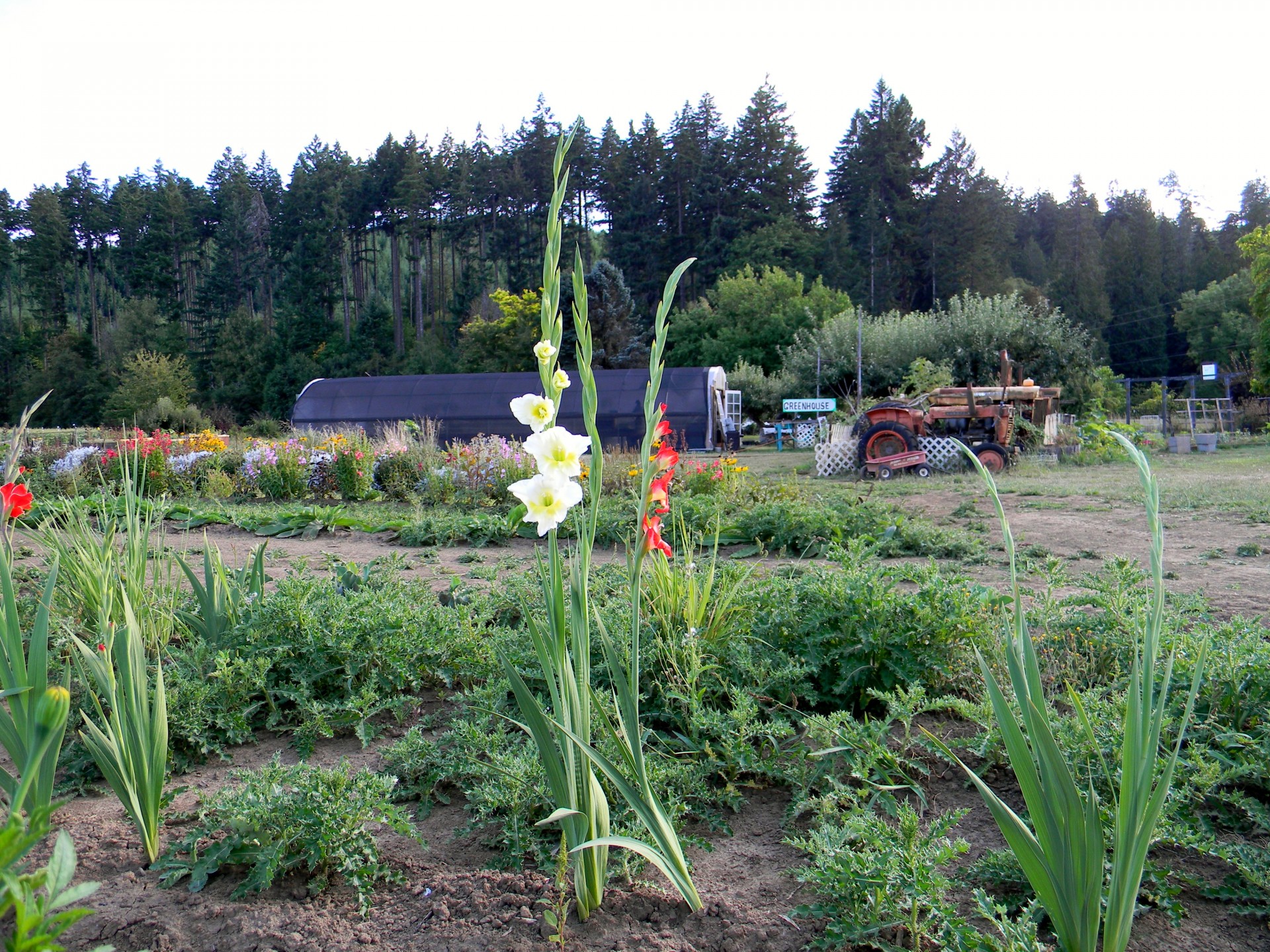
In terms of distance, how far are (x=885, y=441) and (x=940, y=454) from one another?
3.03 feet

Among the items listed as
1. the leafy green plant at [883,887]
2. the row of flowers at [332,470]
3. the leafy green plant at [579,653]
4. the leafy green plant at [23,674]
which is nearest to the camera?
the leafy green plant at [579,653]

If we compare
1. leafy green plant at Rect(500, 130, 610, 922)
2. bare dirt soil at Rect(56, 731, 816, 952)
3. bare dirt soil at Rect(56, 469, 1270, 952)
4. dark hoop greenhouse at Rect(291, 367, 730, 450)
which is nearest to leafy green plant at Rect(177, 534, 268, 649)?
bare dirt soil at Rect(56, 469, 1270, 952)

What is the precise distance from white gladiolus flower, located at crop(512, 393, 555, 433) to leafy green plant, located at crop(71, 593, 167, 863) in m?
0.88

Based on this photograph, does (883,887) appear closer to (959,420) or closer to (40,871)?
(40,871)

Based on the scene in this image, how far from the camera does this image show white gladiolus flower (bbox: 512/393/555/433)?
124 cm

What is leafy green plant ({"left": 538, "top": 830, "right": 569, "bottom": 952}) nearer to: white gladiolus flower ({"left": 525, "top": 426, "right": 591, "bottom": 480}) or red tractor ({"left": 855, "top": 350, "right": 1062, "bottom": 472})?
white gladiolus flower ({"left": 525, "top": 426, "right": 591, "bottom": 480})

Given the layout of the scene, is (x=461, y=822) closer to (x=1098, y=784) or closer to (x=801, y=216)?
(x=1098, y=784)

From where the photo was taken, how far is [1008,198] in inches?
1980

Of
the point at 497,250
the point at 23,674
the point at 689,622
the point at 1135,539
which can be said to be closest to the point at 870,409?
the point at 1135,539

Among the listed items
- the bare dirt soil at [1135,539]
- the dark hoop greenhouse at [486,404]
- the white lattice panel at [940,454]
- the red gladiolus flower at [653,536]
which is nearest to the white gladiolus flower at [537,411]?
the red gladiolus flower at [653,536]

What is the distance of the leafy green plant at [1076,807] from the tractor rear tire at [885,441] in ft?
35.3

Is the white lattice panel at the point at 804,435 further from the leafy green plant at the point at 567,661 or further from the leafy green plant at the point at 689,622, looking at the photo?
the leafy green plant at the point at 567,661

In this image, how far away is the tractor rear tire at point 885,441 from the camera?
11.5 meters

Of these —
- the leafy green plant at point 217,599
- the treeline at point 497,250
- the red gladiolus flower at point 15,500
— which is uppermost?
the treeline at point 497,250
